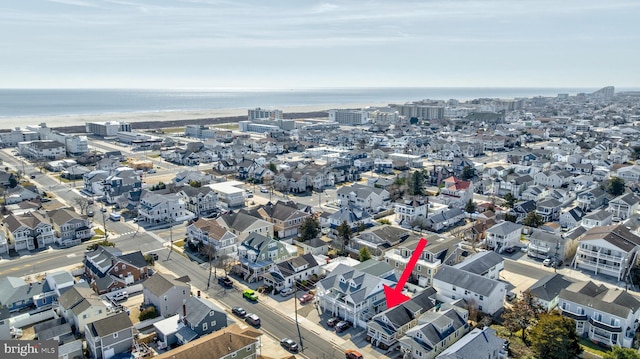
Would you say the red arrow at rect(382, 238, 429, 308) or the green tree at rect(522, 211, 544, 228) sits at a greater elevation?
the green tree at rect(522, 211, 544, 228)

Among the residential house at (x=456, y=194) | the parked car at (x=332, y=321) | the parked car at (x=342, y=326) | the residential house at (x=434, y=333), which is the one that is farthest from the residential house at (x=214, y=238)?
the residential house at (x=456, y=194)

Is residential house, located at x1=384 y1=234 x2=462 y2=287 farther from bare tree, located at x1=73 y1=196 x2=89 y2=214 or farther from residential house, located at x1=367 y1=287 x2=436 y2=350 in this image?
bare tree, located at x1=73 y1=196 x2=89 y2=214

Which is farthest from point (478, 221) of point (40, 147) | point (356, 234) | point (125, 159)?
point (40, 147)

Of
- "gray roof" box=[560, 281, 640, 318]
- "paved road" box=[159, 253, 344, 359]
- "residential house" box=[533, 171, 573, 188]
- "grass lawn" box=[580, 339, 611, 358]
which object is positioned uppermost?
"residential house" box=[533, 171, 573, 188]

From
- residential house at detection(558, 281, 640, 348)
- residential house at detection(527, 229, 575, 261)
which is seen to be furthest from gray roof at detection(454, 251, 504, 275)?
residential house at detection(527, 229, 575, 261)

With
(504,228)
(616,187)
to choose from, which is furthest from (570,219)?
(616,187)

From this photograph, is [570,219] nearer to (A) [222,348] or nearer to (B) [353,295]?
(B) [353,295]

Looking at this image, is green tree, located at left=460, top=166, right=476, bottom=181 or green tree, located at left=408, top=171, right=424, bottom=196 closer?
green tree, located at left=408, top=171, right=424, bottom=196
